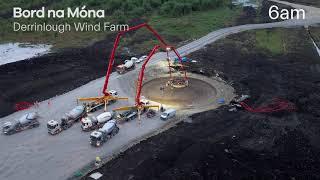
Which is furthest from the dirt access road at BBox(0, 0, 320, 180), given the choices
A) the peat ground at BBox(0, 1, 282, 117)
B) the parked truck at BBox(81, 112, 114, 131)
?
the peat ground at BBox(0, 1, 282, 117)

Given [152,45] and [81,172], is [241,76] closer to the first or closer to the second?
[152,45]

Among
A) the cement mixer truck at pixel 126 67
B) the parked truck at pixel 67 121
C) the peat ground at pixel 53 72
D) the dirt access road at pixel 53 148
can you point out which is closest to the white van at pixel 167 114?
the dirt access road at pixel 53 148

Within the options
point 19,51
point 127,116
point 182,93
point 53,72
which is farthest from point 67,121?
point 19,51

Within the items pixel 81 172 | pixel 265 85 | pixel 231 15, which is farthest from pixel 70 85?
pixel 231 15

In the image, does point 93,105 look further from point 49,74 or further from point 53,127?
point 49,74

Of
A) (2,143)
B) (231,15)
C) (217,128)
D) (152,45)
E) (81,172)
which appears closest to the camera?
(81,172)
